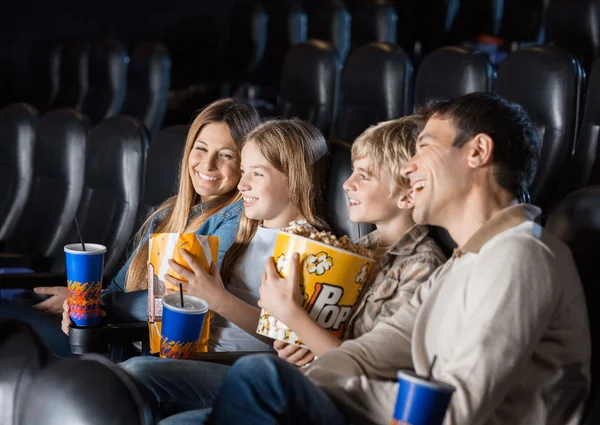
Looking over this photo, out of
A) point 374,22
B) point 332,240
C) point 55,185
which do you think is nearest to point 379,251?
point 332,240

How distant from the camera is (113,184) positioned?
2.45m

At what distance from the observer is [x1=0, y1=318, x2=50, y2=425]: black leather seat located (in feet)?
3.79

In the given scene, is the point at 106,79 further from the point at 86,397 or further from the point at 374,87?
the point at 86,397

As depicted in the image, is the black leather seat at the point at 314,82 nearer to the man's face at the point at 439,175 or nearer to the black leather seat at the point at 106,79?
the black leather seat at the point at 106,79

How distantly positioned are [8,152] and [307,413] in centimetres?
218

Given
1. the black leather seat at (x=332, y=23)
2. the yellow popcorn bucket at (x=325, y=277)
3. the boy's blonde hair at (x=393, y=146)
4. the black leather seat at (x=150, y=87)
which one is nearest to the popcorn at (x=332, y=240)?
the yellow popcorn bucket at (x=325, y=277)

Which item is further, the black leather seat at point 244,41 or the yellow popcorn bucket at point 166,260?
the black leather seat at point 244,41

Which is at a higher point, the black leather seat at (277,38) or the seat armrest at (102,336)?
the black leather seat at (277,38)

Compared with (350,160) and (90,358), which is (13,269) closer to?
(350,160)

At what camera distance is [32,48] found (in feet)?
14.5

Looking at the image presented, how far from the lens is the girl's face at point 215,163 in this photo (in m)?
1.78

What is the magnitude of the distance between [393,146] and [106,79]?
2837mm

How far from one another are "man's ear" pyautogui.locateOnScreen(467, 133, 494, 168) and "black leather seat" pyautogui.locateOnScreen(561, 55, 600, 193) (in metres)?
1.11

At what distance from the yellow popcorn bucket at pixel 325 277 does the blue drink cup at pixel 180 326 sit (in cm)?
11
